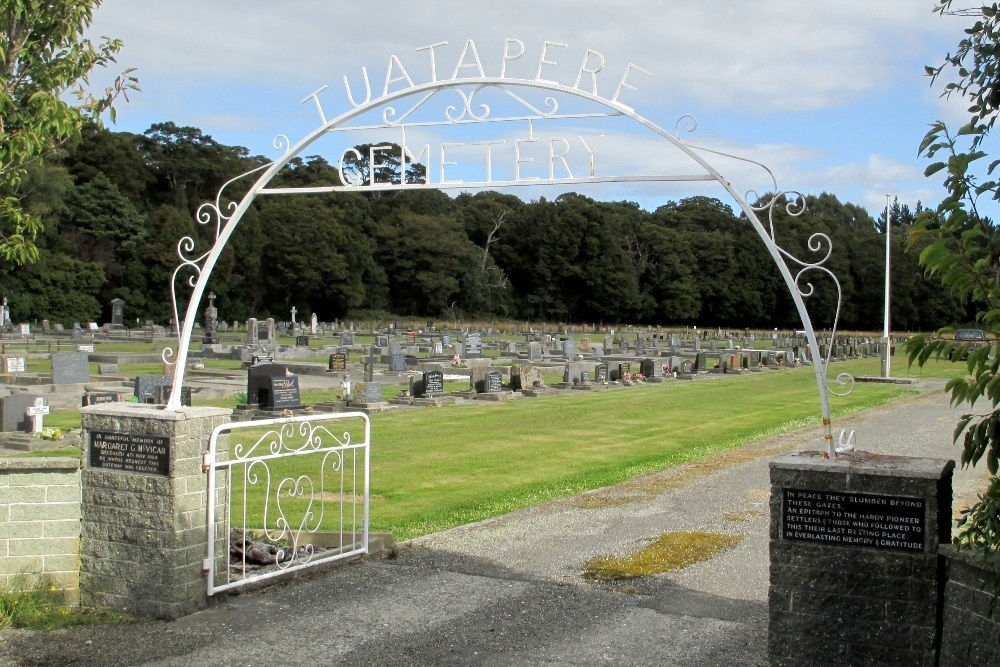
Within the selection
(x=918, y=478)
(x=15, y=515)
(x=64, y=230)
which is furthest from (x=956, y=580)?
(x=64, y=230)

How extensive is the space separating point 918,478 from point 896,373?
37918 mm

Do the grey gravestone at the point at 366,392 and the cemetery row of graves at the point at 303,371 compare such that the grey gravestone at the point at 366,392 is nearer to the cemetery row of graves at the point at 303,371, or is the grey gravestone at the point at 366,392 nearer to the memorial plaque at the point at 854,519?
the cemetery row of graves at the point at 303,371

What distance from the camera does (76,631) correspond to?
6.52 meters

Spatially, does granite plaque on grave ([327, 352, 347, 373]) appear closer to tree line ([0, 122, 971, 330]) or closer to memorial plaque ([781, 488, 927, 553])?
memorial plaque ([781, 488, 927, 553])

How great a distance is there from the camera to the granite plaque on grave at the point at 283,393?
69.5ft

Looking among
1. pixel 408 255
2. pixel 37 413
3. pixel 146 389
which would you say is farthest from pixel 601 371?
pixel 408 255

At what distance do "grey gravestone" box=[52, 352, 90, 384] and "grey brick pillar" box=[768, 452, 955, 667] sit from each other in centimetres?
2293

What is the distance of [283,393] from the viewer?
70.2 ft

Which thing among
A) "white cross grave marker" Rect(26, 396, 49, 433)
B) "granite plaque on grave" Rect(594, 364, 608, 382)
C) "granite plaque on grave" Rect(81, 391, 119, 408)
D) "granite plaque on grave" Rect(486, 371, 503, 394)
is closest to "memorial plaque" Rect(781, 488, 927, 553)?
"white cross grave marker" Rect(26, 396, 49, 433)

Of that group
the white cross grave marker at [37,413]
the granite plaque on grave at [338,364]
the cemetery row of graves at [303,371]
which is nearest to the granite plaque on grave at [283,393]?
the cemetery row of graves at [303,371]

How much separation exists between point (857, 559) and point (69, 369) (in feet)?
78.0

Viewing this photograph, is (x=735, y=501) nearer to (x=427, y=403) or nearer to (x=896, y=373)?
(x=427, y=403)

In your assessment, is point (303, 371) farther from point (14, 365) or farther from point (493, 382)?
point (14, 365)

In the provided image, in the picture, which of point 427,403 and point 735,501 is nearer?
point 735,501
